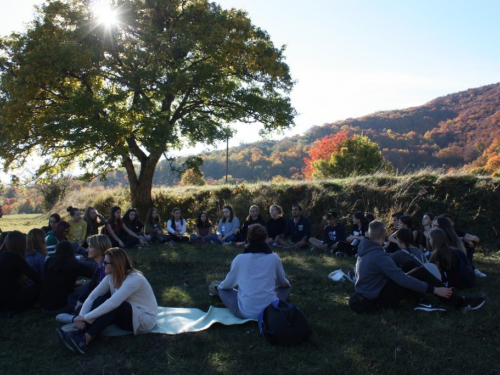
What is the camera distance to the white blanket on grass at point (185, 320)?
15.4 ft

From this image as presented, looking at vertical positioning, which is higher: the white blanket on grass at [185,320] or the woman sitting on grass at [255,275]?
the woman sitting on grass at [255,275]

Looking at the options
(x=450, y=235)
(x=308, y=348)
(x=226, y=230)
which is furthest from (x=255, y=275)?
(x=226, y=230)

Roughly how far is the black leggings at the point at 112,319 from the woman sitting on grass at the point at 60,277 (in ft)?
3.11

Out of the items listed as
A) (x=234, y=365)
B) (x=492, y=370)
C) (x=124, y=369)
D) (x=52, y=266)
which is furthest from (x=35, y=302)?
(x=492, y=370)

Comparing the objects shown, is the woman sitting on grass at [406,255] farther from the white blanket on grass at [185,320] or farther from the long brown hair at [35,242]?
the long brown hair at [35,242]

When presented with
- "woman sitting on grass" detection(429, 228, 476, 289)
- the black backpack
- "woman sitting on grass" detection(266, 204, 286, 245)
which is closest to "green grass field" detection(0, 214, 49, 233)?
"woman sitting on grass" detection(266, 204, 286, 245)

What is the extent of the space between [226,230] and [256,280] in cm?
659

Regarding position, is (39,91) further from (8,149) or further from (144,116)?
(144,116)

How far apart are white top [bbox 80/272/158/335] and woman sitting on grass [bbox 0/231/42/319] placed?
1347 millimetres

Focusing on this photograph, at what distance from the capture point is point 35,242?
5.80m

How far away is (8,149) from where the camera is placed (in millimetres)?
14352

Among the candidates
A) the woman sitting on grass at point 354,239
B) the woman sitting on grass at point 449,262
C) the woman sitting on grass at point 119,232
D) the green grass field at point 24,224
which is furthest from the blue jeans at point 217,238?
the green grass field at point 24,224

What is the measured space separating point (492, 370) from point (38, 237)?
5.66 m

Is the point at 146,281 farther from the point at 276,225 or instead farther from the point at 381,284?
the point at 276,225
